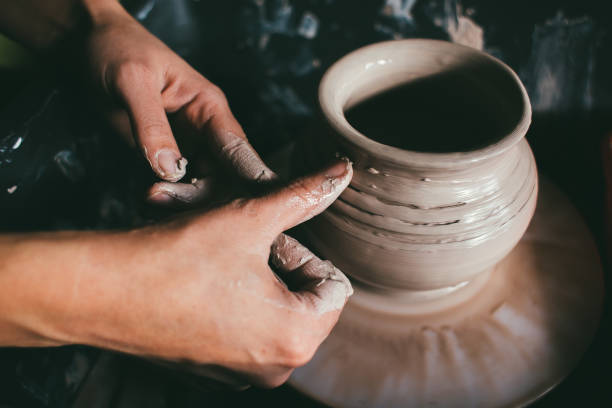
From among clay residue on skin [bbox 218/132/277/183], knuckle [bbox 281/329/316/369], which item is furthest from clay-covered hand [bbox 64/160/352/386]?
clay residue on skin [bbox 218/132/277/183]

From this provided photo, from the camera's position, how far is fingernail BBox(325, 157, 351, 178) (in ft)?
2.34

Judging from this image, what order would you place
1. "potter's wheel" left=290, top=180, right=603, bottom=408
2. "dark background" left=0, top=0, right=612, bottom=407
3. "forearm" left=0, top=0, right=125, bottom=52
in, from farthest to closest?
1. "forearm" left=0, top=0, right=125, bottom=52
2. "dark background" left=0, top=0, right=612, bottom=407
3. "potter's wheel" left=290, top=180, right=603, bottom=408

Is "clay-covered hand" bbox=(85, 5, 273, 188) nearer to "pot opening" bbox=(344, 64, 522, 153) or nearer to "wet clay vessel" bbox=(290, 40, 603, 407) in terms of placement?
"wet clay vessel" bbox=(290, 40, 603, 407)

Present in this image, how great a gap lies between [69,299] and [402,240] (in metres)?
0.54

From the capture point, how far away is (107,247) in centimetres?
62

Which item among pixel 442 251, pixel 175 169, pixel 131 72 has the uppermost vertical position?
pixel 131 72

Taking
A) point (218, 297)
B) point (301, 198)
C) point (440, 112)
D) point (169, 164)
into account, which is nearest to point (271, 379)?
point (218, 297)

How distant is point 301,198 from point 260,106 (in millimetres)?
1325

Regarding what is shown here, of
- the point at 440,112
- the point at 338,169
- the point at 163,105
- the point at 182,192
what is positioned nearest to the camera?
the point at 338,169

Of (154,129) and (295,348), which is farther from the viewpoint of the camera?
(154,129)

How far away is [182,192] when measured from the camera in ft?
2.69

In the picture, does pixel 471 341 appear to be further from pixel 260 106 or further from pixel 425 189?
pixel 260 106

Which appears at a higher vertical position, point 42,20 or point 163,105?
point 42,20

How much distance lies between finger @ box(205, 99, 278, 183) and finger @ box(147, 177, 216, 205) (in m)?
0.06
